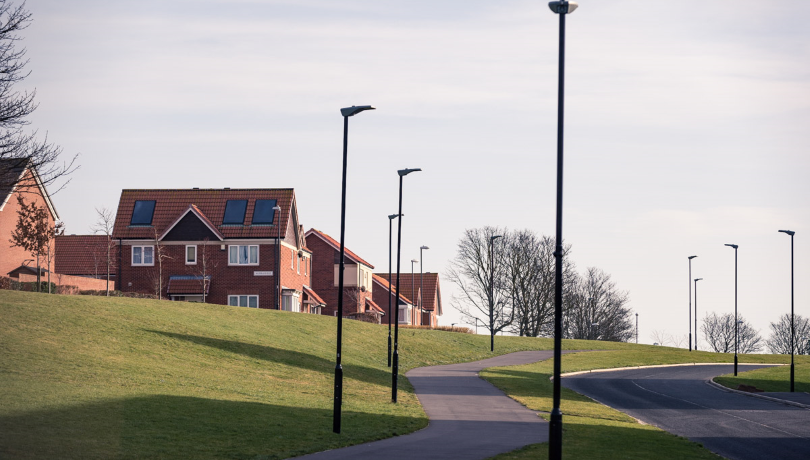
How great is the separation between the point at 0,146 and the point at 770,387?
4548cm

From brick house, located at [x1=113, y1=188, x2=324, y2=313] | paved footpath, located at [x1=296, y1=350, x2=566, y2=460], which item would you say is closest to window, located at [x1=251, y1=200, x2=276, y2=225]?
brick house, located at [x1=113, y1=188, x2=324, y2=313]

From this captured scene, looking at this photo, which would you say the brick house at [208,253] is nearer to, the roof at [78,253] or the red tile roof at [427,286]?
the roof at [78,253]

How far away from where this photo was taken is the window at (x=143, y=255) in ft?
222

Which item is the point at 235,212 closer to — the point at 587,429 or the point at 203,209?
the point at 203,209

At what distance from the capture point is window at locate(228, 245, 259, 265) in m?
67.3

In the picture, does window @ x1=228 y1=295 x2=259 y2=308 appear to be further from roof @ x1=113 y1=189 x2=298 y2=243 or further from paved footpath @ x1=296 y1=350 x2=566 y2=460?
paved footpath @ x1=296 y1=350 x2=566 y2=460

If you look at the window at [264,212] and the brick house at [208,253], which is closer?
the brick house at [208,253]

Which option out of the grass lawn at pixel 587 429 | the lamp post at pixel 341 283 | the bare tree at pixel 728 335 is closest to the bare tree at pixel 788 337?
the bare tree at pixel 728 335

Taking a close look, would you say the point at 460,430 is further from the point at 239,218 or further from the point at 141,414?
the point at 239,218

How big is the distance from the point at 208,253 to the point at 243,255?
2.84m

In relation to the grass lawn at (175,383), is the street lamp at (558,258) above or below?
above

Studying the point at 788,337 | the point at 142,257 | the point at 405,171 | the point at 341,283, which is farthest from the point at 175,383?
the point at 788,337

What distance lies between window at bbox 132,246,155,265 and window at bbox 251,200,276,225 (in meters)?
8.61

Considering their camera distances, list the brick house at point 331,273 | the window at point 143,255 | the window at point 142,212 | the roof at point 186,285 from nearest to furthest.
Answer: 1. the roof at point 186,285
2. the window at point 143,255
3. the window at point 142,212
4. the brick house at point 331,273
